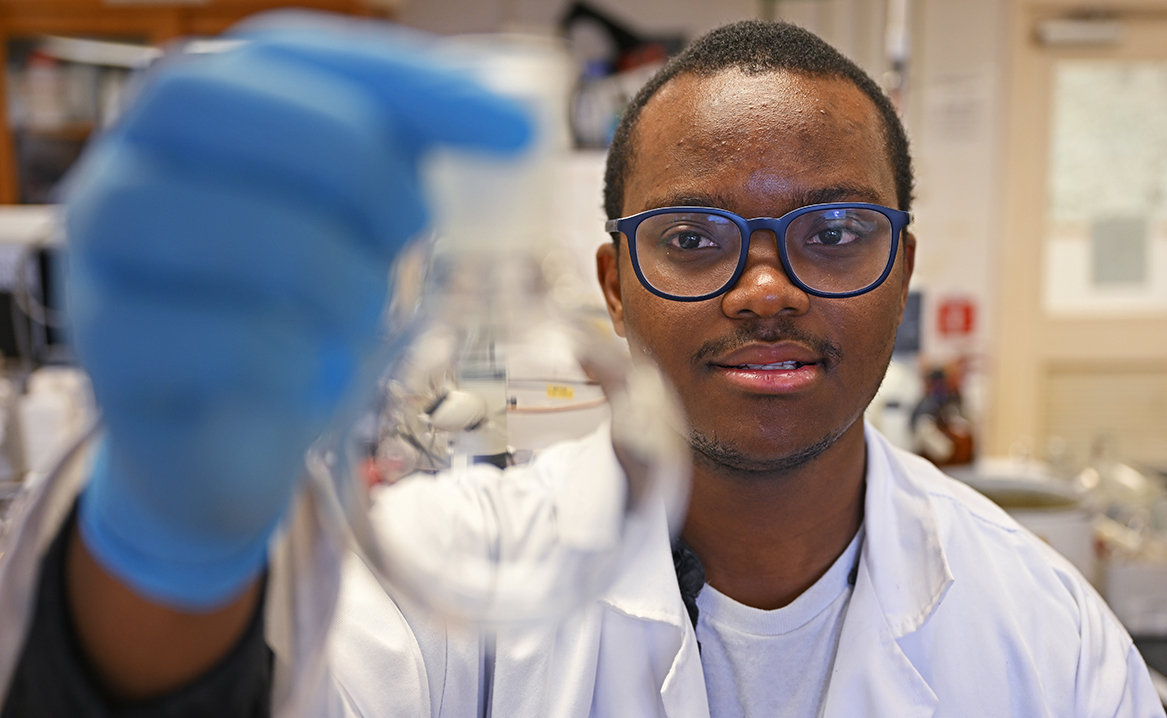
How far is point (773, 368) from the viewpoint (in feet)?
3.22

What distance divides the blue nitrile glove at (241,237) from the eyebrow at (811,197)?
563mm

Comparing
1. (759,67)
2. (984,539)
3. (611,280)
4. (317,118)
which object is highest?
(759,67)

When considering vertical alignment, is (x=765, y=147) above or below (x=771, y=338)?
above

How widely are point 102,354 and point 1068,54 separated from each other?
399 centimetres

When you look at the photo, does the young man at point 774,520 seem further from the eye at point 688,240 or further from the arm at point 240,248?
the arm at point 240,248

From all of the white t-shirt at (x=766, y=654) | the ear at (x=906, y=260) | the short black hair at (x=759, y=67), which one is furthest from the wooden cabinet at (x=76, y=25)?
the white t-shirt at (x=766, y=654)

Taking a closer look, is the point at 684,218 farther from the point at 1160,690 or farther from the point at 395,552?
the point at 1160,690

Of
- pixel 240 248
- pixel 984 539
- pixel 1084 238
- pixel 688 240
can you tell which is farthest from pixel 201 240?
pixel 1084 238

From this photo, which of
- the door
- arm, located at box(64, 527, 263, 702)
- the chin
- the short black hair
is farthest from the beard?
the door

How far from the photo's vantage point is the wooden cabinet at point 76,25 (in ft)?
10.6

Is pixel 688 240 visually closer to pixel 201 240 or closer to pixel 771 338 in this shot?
pixel 771 338

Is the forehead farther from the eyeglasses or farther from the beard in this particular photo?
the beard

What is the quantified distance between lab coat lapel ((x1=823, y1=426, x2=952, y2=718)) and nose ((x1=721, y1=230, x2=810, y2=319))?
0.41 metres

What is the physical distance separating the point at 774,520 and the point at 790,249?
0.40 metres
